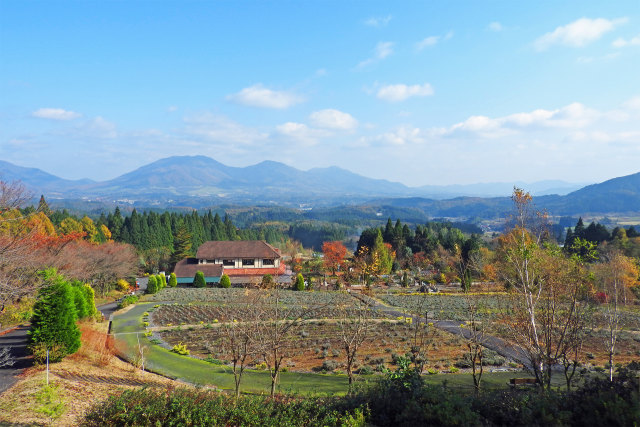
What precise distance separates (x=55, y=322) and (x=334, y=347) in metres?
11.6

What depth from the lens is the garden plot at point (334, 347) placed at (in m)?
15.7

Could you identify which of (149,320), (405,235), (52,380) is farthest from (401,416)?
(405,235)

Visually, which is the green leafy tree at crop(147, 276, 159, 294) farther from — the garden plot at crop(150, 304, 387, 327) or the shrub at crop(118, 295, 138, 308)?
the garden plot at crop(150, 304, 387, 327)

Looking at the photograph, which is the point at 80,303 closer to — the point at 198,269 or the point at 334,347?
the point at 334,347

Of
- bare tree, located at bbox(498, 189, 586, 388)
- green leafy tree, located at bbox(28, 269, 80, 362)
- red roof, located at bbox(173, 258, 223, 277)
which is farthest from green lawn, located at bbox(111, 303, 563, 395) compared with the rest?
red roof, located at bbox(173, 258, 223, 277)

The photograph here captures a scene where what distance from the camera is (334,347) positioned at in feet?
60.5

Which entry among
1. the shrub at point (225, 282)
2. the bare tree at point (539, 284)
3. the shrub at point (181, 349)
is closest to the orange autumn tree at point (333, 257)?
the shrub at point (225, 282)

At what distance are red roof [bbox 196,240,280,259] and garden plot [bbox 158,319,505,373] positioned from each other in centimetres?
2182

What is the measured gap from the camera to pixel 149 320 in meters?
23.6

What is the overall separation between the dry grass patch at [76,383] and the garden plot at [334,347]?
11.3ft

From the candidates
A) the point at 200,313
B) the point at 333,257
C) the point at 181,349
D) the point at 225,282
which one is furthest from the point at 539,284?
the point at 333,257

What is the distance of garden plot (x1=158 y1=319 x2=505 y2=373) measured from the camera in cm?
1567

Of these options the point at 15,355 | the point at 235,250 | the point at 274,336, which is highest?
the point at 274,336

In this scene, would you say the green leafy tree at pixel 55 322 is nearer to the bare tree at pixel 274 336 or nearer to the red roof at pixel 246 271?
the bare tree at pixel 274 336
